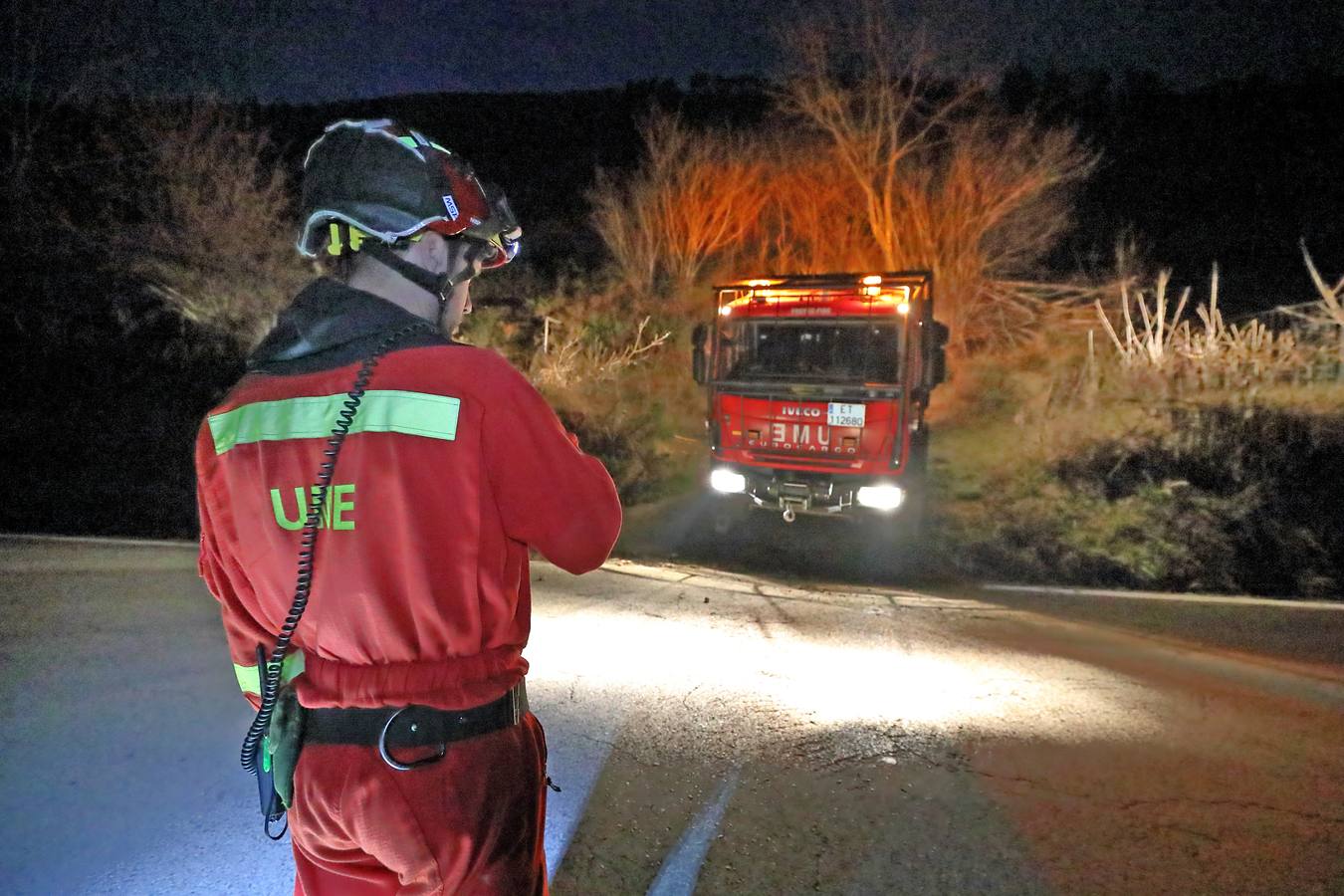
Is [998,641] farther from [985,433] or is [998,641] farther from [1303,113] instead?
[1303,113]

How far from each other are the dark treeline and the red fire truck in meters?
6.00

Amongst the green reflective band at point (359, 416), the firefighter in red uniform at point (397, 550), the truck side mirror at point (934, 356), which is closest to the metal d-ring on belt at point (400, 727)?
the firefighter in red uniform at point (397, 550)

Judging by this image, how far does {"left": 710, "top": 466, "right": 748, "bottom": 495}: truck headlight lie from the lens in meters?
9.38

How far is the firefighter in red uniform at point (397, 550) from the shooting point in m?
1.41

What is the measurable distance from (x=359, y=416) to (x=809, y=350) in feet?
26.2

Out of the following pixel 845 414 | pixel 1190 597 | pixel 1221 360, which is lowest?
pixel 1190 597

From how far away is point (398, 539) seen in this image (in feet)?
4.66

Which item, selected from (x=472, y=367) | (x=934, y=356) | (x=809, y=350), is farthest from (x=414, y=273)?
(x=934, y=356)

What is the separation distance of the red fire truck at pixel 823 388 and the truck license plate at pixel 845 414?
0.03ft

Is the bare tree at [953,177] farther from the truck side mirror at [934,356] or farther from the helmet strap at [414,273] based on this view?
the helmet strap at [414,273]

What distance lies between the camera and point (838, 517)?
10.2 meters

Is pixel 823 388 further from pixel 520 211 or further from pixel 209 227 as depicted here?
pixel 520 211

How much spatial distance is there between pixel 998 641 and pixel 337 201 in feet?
17.2

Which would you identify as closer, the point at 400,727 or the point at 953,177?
the point at 400,727
